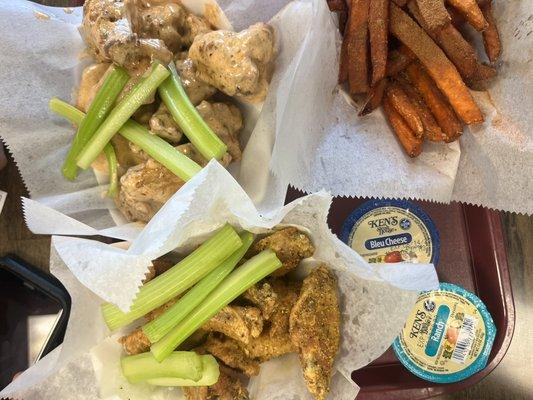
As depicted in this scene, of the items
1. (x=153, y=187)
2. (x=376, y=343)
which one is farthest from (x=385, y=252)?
(x=153, y=187)

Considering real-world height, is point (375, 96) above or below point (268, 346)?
above

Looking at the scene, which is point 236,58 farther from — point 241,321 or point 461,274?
point 461,274

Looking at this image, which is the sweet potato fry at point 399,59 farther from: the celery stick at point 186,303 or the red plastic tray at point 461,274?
the celery stick at point 186,303

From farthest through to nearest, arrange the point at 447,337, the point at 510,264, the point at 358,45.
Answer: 1. the point at 510,264
2. the point at 447,337
3. the point at 358,45

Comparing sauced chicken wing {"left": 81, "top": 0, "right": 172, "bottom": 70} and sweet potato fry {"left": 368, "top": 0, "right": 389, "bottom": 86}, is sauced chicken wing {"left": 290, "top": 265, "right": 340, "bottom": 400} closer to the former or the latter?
sweet potato fry {"left": 368, "top": 0, "right": 389, "bottom": 86}

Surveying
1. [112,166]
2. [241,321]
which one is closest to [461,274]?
[241,321]

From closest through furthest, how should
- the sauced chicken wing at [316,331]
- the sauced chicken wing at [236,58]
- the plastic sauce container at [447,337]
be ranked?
the sauced chicken wing at [316,331] → the sauced chicken wing at [236,58] → the plastic sauce container at [447,337]

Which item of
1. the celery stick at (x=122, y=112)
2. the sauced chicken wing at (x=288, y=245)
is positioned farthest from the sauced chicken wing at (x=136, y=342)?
the celery stick at (x=122, y=112)
